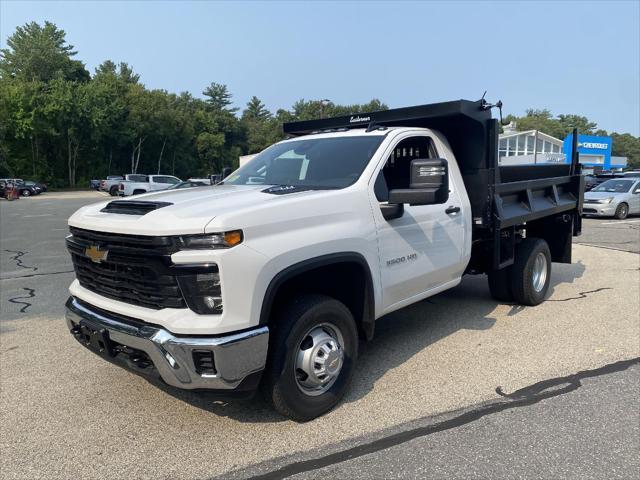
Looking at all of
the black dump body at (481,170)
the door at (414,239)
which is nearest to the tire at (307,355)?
Result: the door at (414,239)

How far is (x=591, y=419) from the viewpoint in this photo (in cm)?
353

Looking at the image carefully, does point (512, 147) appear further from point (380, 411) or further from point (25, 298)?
point (380, 411)

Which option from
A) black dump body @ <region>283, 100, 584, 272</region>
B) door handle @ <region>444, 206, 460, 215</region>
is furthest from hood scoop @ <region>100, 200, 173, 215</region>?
door handle @ <region>444, 206, 460, 215</region>

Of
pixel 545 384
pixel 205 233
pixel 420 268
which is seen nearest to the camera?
pixel 205 233

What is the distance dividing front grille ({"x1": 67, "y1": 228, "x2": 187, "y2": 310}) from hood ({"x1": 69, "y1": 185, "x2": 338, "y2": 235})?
6 centimetres

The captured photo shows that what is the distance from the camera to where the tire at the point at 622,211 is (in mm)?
18156

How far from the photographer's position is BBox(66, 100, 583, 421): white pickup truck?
296 cm

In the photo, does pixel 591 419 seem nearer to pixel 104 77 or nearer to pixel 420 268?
pixel 420 268

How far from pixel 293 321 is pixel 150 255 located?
969mm

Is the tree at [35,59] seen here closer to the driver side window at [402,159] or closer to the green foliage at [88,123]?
the green foliage at [88,123]

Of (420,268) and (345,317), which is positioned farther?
(420,268)

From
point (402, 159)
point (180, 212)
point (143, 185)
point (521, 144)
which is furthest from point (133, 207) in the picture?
point (521, 144)

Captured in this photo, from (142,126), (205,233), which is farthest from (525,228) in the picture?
(142,126)

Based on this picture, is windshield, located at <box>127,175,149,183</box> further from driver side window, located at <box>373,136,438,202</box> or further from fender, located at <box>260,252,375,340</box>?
fender, located at <box>260,252,375,340</box>
